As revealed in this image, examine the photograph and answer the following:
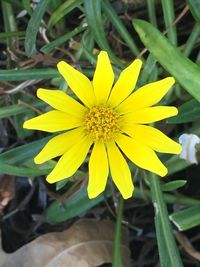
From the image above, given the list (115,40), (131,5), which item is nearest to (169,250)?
(115,40)

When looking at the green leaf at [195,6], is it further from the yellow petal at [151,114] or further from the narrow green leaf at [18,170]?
the narrow green leaf at [18,170]

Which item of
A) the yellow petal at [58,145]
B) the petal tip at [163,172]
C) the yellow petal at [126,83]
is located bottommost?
the petal tip at [163,172]

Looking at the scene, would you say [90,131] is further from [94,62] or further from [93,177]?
[94,62]

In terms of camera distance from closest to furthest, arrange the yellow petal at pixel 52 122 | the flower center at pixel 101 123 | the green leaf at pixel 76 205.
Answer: the yellow petal at pixel 52 122 → the flower center at pixel 101 123 → the green leaf at pixel 76 205

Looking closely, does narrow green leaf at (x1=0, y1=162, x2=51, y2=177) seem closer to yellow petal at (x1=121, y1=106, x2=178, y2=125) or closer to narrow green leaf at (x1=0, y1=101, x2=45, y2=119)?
narrow green leaf at (x1=0, y1=101, x2=45, y2=119)

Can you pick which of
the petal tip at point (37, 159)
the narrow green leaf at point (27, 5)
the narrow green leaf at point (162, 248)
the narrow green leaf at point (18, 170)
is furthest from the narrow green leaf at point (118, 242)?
the narrow green leaf at point (27, 5)

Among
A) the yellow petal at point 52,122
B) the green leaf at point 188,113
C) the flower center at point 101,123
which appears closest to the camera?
the yellow petal at point 52,122
